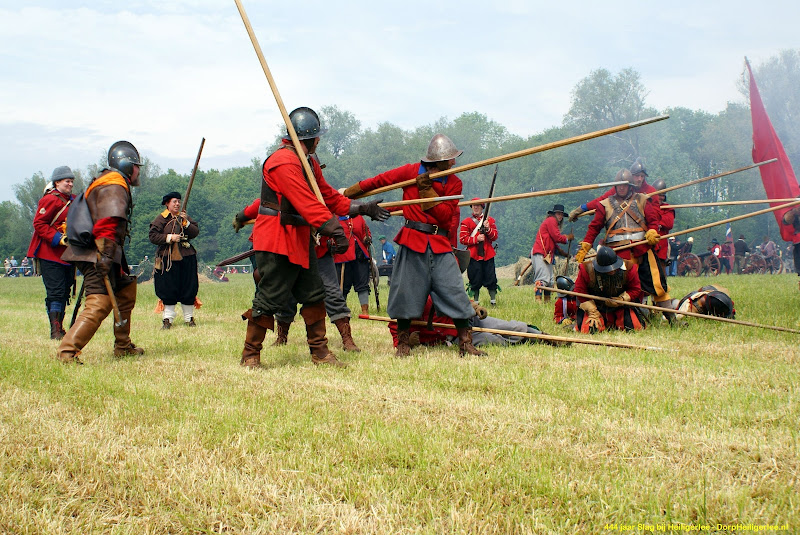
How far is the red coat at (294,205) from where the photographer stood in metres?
5.07

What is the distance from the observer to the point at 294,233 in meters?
5.31

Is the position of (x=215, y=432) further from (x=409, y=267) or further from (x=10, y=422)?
(x=409, y=267)

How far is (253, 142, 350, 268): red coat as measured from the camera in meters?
5.07

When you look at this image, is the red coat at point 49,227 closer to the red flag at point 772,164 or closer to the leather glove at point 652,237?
the leather glove at point 652,237

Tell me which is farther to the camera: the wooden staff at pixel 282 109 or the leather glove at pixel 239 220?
the leather glove at pixel 239 220

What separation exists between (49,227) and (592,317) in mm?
6744

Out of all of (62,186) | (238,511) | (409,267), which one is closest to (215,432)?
(238,511)

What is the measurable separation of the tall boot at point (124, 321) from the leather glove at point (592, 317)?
4762mm

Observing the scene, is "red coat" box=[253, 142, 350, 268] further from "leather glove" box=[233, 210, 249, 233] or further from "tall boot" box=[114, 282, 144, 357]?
"tall boot" box=[114, 282, 144, 357]

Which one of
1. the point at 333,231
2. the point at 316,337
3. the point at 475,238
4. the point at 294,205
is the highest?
the point at 294,205

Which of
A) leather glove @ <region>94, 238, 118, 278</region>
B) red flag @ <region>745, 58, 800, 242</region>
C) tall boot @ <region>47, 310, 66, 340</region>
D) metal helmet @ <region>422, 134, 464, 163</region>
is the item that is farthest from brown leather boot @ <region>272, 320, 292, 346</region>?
red flag @ <region>745, 58, 800, 242</region>

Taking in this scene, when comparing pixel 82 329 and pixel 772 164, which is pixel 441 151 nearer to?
pixel 82 329

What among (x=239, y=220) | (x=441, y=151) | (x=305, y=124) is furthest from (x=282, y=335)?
(x=441, y=151)

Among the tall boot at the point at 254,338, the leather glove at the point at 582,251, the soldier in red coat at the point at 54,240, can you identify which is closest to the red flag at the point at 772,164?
the leather glove at the point at 582,251
